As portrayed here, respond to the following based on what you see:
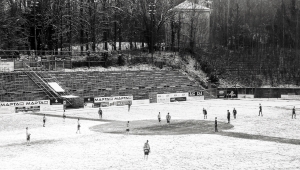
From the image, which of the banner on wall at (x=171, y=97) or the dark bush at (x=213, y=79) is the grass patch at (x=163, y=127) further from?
the dark bush at (x=213, y=79)

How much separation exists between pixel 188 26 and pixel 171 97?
38.4 metres

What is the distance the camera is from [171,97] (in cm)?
7094

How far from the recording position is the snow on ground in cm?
2697

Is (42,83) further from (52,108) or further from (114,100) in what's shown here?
(114,100)

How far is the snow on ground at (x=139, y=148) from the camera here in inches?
1062

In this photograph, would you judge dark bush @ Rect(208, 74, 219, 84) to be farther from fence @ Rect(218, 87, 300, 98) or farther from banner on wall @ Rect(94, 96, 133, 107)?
banner on wall @ Rect(94, 96, 133, 107)

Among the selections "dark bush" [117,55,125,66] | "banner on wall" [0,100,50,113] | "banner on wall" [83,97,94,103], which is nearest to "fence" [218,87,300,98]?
"dark bush" [117,55,125,66]

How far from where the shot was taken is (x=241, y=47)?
10150cm

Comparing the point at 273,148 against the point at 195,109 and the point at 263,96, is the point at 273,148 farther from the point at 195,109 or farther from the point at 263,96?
the point at 263,96

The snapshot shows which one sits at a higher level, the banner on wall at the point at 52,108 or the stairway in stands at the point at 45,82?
the stairway in stands at the point at 45,82

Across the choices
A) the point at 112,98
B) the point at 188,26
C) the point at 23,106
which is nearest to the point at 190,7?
the point at 188,26

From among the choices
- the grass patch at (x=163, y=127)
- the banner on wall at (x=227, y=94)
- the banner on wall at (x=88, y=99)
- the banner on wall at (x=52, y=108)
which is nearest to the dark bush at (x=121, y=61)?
the banner on wall at (x=227, y=94)

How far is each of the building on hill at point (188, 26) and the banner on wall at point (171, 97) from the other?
27.3 metres

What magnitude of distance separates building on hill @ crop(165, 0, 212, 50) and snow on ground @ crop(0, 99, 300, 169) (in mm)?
53863
